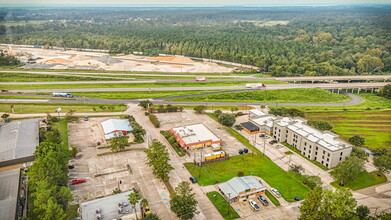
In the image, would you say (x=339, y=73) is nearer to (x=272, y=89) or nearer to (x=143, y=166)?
(x=272, y=89)

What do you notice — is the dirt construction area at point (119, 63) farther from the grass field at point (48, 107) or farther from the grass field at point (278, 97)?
the grass field at point (48, 107)

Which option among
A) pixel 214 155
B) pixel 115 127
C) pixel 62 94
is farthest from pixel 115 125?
pixel 62 94

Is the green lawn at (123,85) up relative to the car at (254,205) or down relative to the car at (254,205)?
up

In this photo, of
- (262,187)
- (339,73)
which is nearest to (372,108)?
A: (339,73)

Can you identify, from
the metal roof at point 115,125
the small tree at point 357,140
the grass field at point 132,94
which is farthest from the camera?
the grass field at point 132,94

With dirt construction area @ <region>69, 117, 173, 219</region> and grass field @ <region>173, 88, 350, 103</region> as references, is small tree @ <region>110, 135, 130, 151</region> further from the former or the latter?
grass field @ <region>173, 88, 350, 103</region>

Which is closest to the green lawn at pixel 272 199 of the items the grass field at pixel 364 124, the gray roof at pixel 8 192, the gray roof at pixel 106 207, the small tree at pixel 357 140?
the gray roof at pixel 106 207

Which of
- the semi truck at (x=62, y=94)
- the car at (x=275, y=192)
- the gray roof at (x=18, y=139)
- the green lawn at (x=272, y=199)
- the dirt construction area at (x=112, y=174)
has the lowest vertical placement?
the green lawn at (x=272, y=199)

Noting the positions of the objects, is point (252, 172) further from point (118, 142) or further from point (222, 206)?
point (118, 142)
